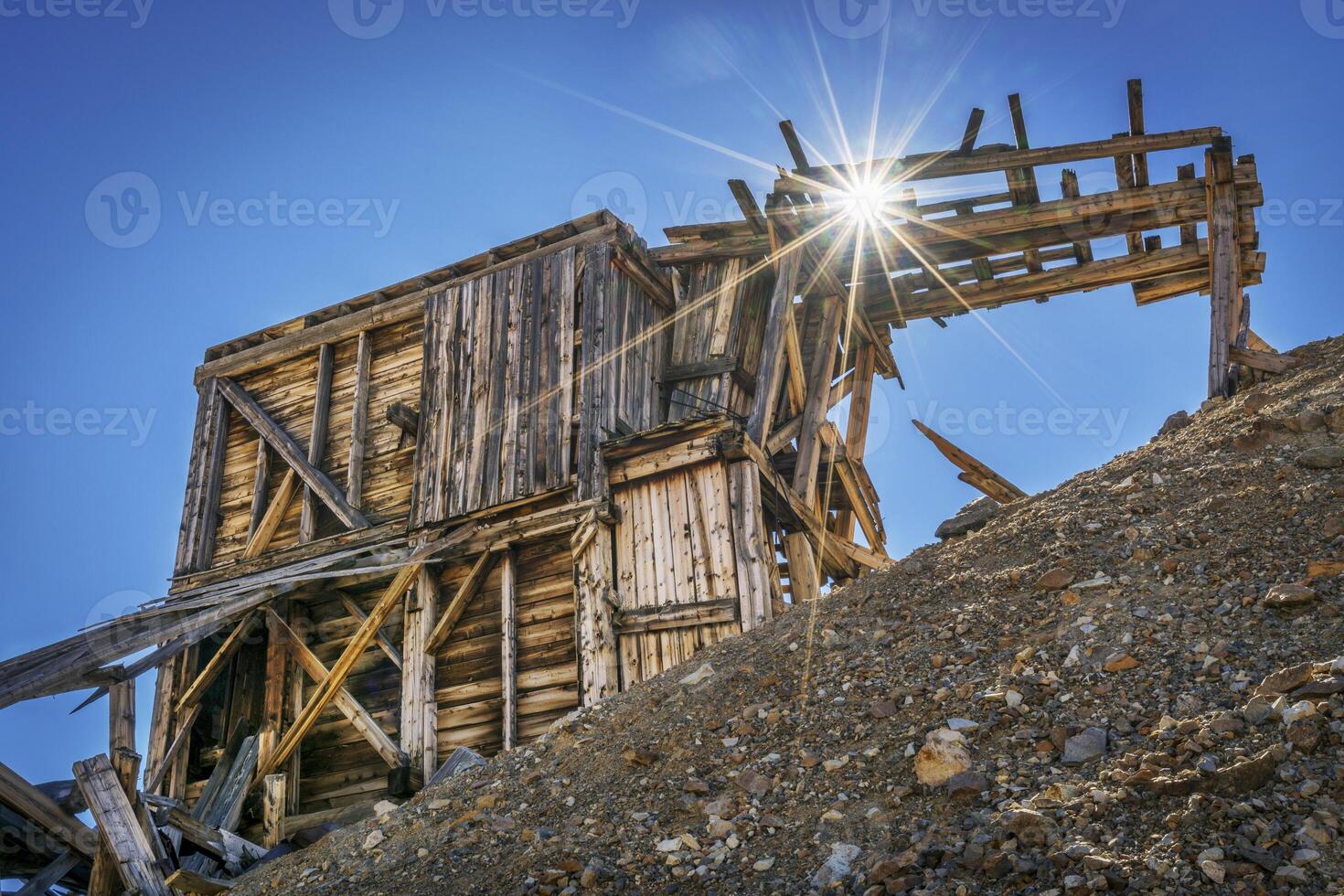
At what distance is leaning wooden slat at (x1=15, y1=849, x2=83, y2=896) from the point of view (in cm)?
948

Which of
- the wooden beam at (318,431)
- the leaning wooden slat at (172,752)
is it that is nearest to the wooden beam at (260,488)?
the wooden beam at (318,431)

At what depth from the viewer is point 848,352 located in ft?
54.1

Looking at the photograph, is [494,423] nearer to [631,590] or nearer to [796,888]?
[631,590]

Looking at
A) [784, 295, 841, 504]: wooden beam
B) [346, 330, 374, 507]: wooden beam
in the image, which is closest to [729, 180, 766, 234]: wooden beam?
[784, 295, 841, 504]: wooden beam

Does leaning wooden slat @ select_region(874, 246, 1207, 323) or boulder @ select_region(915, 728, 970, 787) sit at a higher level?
leaning wooden slat @ select_region(874, 246, 1207, 323)

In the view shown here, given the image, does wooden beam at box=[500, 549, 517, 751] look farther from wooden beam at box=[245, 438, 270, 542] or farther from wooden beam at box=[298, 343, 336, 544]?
wooden beam at box=[245, 438, 270, 542]

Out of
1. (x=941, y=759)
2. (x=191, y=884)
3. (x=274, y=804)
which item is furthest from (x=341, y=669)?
(x=941, y=759)

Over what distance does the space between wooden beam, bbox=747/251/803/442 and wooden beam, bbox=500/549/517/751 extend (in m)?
3.40

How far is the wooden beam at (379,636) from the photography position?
43.3 ft

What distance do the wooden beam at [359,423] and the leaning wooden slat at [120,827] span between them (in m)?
6.64

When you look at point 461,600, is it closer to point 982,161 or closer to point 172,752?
point 172,752

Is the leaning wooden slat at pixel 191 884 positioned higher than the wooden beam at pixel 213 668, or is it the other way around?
the wooden beam at pixel 213 668

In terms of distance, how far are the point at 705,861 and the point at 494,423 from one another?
372 inches

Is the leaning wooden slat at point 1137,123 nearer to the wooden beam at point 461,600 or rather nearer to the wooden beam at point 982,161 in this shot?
the wooden beam at point 982,161
